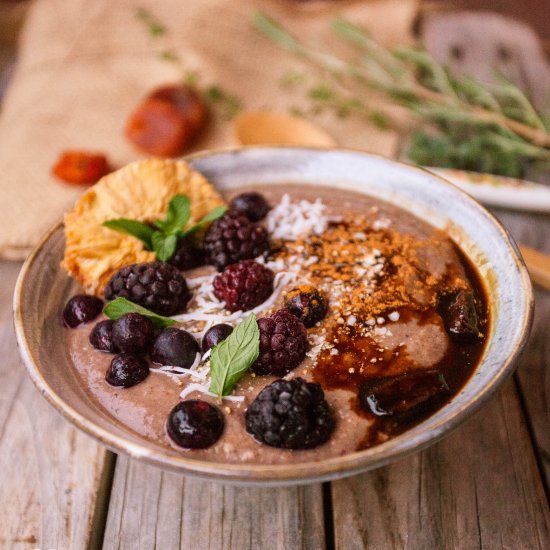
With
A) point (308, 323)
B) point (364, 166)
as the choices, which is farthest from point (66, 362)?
point (364, 166)

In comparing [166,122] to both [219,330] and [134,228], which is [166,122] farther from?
[219,330]

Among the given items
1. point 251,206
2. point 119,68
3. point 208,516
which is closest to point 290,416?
point 208,516

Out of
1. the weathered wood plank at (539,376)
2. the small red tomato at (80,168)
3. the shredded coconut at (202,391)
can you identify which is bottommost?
the small red tomato at (80,168)

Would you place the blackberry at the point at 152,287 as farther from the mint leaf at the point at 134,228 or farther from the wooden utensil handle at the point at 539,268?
the wooden utensil handle at the point at 539,268

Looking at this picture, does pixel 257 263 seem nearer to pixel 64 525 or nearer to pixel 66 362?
pixel 66 362

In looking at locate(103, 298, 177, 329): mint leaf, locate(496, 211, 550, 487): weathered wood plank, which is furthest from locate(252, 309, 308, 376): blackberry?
locate(496, 211, 550, 487): weathered wood plank

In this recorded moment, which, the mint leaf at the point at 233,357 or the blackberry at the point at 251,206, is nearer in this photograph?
the mint leaf at the point at 233,357

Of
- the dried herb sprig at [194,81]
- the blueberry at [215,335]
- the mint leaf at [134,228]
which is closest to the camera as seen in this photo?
the blueberry at [215,335]

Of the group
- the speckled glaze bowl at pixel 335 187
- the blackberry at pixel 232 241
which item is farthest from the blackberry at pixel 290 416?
the blackberry at pixel 232 241
